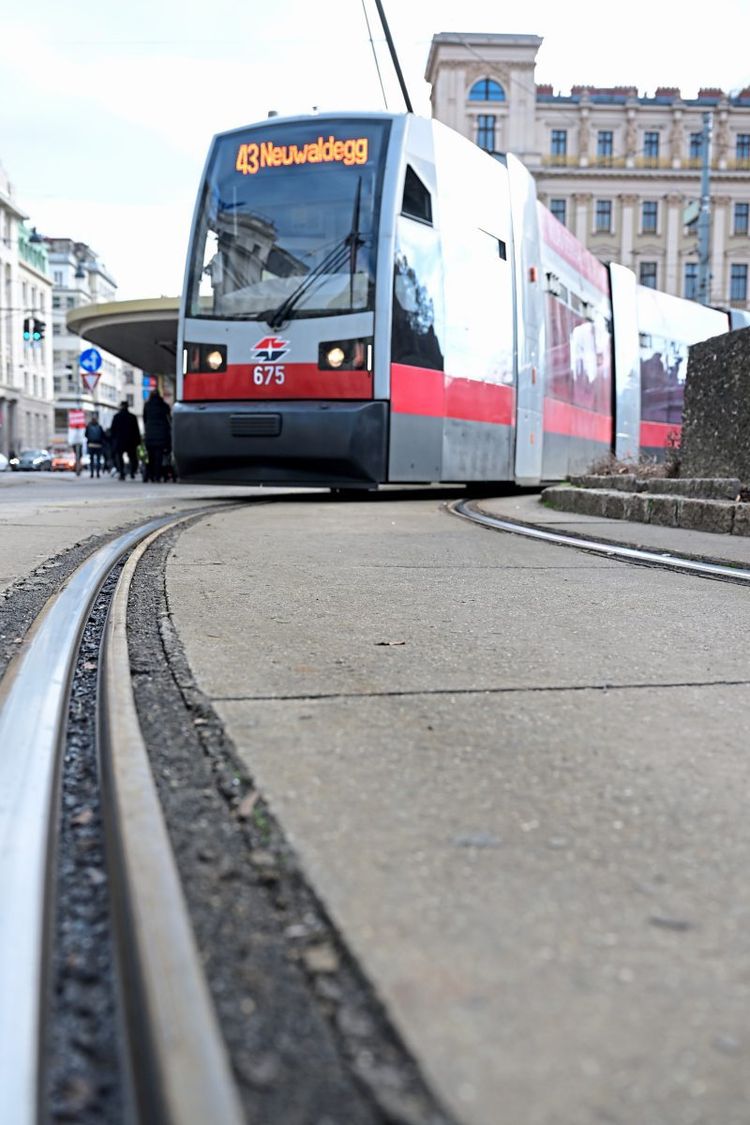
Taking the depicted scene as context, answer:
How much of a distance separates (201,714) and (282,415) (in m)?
7.94

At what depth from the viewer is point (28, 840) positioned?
1.55m

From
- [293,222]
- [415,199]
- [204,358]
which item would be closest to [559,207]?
[415,199]

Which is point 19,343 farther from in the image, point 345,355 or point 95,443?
point 345,355

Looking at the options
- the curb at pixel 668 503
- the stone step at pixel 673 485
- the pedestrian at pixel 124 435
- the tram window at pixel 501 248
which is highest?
the tram window at pixel 501 248

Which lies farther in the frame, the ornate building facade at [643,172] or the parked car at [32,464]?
the ornate building facade at [643,172]

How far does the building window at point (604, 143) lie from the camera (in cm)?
7138

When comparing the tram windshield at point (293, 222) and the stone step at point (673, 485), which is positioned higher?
the tram windshield at point (293, 222)

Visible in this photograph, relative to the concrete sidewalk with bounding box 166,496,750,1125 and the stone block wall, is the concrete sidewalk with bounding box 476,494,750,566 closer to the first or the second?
the stone block wall

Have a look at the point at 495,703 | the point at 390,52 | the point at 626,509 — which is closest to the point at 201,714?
the point at 495,703

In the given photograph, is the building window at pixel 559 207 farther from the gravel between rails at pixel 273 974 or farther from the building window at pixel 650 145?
the gravel between rails at pixel 273 974

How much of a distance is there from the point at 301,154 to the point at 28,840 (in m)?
9.72

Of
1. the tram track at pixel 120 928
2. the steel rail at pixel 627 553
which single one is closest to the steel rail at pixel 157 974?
the tram track at pixel 120 928

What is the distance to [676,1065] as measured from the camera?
103 centimetres

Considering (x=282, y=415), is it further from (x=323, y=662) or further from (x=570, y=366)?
(x=323, y=662)
